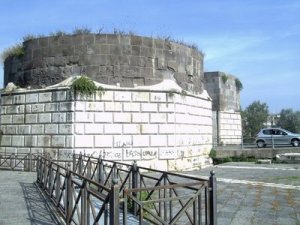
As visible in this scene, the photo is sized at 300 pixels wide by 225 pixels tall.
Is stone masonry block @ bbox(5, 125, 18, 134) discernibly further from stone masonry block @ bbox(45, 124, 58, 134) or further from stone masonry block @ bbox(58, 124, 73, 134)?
stone masonry block @ bbox(58, 124, 73, 134)

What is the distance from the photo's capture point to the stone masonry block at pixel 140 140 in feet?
47.2

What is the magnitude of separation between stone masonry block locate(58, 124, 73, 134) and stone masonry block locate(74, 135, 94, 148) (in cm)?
→ 33

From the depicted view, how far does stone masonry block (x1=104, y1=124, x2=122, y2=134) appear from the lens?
556 inches

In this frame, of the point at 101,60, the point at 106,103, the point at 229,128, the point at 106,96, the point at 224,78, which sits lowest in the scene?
the point at 229,128

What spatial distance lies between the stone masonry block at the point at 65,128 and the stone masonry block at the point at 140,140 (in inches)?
90.6

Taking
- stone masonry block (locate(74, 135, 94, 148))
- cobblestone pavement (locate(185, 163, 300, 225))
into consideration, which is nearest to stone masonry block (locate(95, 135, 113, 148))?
stone masonry block (locate(74, 135, 94, 148))

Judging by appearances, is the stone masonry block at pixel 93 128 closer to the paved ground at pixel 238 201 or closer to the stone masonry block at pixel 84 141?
the stone masonry block at pixel 84 141

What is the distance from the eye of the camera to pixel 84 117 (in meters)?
14.0

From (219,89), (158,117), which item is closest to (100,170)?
(158,117)

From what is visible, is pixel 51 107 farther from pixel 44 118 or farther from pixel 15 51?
pixel 15 51

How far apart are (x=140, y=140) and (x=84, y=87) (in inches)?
111

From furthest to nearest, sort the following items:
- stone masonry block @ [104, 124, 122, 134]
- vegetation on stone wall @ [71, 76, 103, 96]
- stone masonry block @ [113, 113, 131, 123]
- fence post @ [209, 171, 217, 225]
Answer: stone masonry block @ [113, 113, 131, 123] → stone masonry block @ [104, 124, 122, 134] → vegetation on stone wall @ [71, 76, 103, 96] → fence post @ [209, 171, 217, 225]

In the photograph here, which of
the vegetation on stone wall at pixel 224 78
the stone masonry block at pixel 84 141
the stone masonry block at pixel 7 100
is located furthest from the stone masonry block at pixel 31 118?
the vegetation on stone wall at pixel 224 78

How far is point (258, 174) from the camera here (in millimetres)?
14102
